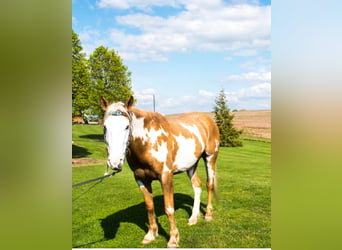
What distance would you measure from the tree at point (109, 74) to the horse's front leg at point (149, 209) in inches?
464

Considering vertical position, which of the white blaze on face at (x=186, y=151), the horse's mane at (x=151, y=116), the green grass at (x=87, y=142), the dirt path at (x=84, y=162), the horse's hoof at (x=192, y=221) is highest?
the horse's mane at (x=151, y=116)

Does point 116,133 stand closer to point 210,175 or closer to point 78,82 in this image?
point 210,175

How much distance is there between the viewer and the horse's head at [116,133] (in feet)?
10.3

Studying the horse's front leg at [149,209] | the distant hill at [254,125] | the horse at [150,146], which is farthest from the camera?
the distant hill at [254,125]

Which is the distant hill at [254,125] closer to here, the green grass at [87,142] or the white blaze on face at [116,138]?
the green grass at [87,142]

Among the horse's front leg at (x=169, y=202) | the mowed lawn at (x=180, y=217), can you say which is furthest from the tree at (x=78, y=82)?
the horse's front leg at (x=169, y=202)

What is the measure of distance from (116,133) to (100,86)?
12602 millimetres

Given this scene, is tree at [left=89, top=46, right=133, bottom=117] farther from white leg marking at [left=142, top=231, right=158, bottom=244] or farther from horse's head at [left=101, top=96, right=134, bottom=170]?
horse's head at [left=101, top=96, right=134, bottom=170]

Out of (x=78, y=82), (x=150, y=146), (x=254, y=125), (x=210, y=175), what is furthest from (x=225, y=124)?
(x=150, y=146)

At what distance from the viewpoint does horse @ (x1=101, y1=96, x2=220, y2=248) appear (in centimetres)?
323
